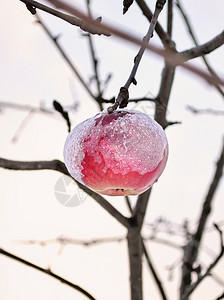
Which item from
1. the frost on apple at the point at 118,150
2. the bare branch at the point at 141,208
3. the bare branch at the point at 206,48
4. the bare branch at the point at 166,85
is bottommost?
the frost on apple at the point at 118,150

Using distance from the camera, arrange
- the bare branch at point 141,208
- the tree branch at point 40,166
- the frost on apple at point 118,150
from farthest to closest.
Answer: the bare branch at point 141,208 → the tree branch at point 40,166 → the frost on apple at point 118,150

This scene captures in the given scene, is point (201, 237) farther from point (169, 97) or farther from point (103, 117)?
point (103, 117)

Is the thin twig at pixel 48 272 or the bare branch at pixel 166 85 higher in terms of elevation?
the bare branch at pixel 166 85

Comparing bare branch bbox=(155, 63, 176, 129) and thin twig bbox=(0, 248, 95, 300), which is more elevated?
bare branch bbox=(155, 63, 176, 129)

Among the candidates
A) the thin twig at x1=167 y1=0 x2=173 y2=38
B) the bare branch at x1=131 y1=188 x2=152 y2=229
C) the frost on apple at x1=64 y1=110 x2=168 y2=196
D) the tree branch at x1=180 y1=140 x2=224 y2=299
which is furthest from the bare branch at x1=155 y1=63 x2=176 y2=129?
the tree branch at x1=180 y1=140 x2=224 y2=299

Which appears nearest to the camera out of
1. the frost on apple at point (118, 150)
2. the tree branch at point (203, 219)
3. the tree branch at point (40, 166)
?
the frost on apple at point (118, 150)

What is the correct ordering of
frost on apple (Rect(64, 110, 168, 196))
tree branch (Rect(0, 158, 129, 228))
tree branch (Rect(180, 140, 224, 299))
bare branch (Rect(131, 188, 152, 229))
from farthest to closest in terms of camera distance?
tree branch (Rect(180, 140, 224, 299)), bare branch (Rect(131, 188, 152, 229)), tree branch (Rect(0, 158, 129, 228)), frost on apple (Rect(64, 110, 168, 196))

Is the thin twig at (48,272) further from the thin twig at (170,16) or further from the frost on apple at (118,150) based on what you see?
the thin twig at (170,16)

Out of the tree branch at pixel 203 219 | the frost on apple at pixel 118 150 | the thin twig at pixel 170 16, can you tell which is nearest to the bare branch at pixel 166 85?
the thin twig at pixel 170 16

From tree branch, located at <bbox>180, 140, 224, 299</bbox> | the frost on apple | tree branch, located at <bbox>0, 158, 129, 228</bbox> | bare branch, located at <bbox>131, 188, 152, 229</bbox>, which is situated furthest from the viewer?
tree branch, located at <bbox>180, 140, 224, 299</bbox>

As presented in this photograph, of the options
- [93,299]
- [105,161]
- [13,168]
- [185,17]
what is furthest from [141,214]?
[185,17]

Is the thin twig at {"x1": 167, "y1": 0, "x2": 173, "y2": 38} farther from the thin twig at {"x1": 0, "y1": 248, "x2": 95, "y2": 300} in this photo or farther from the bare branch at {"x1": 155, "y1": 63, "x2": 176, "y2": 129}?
the thin twig at {"x1": 0, "y1": 248, "x2": 95, "y2": 300}
